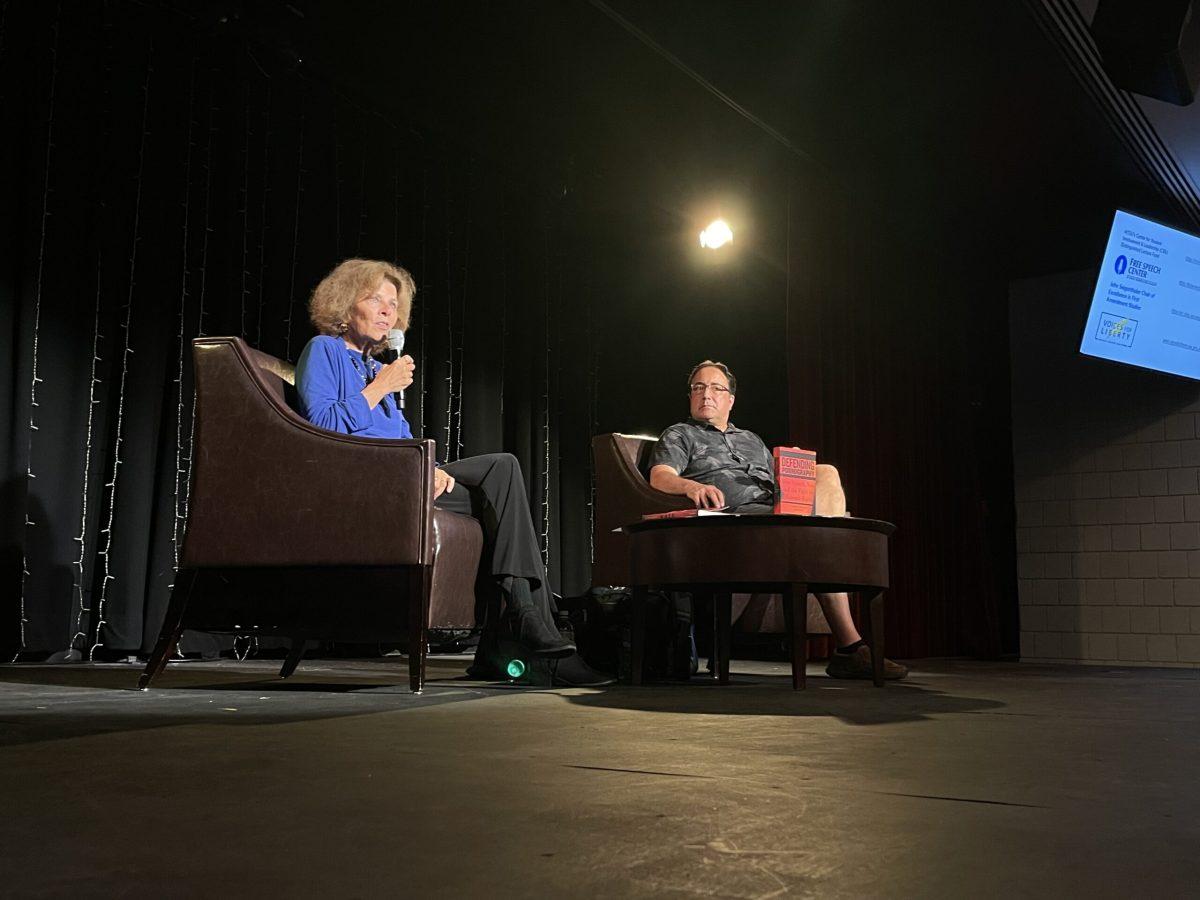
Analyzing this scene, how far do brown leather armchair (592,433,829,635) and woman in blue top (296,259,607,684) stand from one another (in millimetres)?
744

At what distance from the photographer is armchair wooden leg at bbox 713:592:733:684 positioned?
3311 millimetres

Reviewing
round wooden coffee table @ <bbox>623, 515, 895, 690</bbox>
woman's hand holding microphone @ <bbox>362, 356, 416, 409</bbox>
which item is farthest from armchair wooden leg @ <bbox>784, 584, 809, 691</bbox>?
woman's hand holding microphone @ <bbox>362, 356, 416, 409</bbox>

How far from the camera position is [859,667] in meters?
3.50

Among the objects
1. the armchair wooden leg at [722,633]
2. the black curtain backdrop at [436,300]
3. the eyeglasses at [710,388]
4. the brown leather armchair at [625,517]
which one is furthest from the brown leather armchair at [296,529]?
the black curtain backdrop at [436,300]

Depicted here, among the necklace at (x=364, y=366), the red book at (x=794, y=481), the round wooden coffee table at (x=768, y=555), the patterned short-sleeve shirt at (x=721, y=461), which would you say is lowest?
the round wooden coffee table at (x=768, y=555)

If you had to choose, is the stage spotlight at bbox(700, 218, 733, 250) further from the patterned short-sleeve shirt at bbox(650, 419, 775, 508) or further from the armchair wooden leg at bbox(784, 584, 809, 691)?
the armchair wooden leg at bbox(784, 584, 809, 691)

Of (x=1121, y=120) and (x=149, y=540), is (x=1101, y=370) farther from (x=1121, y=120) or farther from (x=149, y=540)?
(x=149, y=540)

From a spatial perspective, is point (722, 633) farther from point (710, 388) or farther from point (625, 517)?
point (710, 388)

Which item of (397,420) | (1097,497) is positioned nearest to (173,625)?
(397,420)

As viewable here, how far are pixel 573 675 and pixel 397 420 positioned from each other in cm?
83

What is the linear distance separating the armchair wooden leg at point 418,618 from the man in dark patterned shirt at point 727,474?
114 centimetres

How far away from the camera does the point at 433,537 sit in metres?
2.59

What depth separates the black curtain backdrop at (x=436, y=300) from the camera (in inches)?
159

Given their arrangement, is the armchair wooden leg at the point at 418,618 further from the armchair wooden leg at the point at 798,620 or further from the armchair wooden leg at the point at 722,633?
the armchair wooden leg at the point at 722,633
